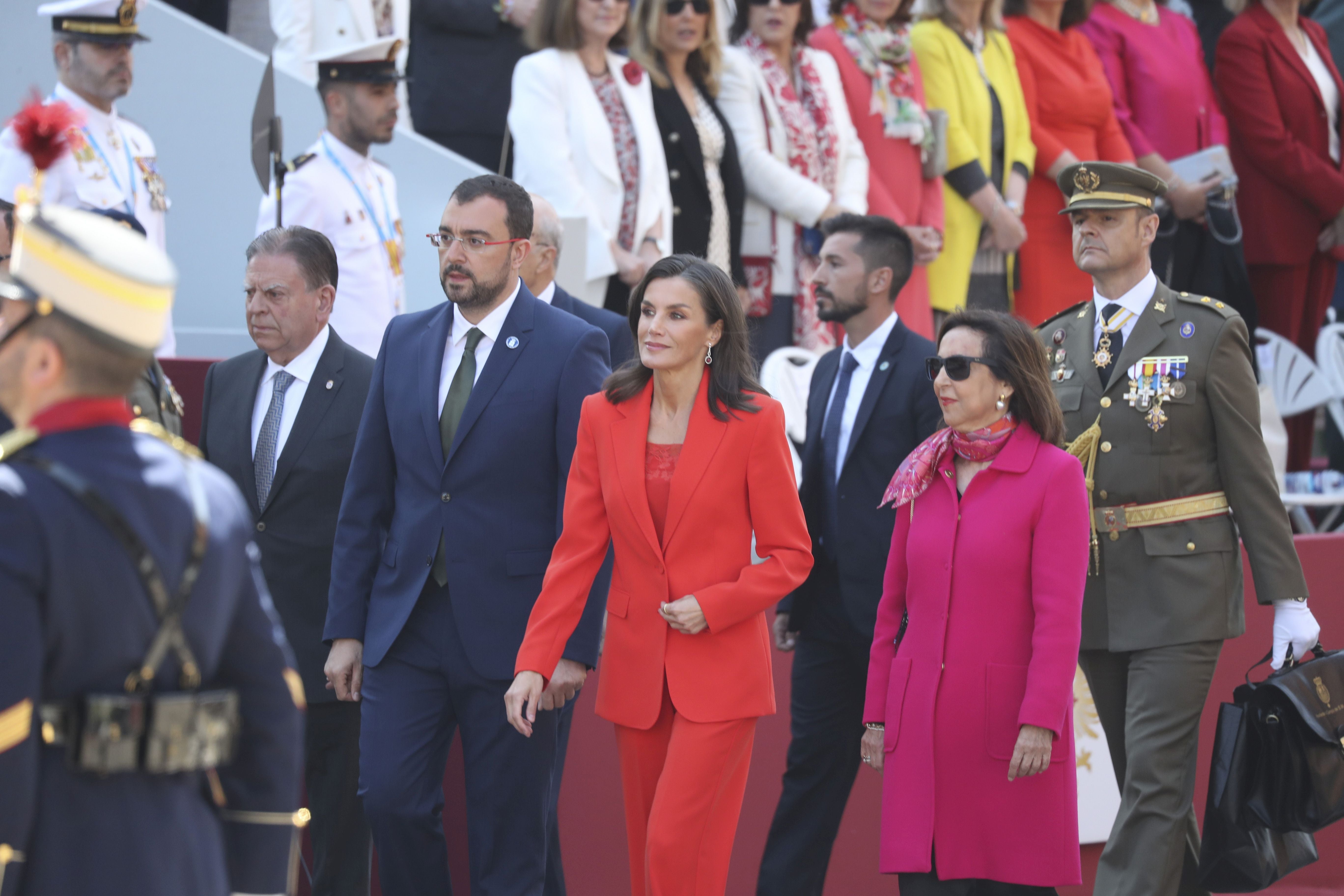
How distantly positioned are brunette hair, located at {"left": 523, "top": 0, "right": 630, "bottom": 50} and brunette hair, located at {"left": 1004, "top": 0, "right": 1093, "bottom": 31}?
113 inches

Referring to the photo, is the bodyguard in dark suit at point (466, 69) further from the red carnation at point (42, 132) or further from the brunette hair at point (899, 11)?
the red carnation at point (42, 132)

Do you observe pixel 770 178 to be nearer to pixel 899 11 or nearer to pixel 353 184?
pixel 899 11

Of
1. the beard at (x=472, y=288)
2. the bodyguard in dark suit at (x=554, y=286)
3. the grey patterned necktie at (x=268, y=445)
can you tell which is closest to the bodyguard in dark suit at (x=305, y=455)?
the grey patterned necktie at (x=268, y=445)

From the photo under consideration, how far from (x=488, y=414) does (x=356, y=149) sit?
7.55 feet

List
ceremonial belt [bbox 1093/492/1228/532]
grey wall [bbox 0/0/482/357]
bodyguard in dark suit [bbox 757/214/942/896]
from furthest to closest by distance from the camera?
grey wall [bbox 0/0/482/357] < bodyguard in dark suit [bbox 757/214/942/896] < ceremonial belt [bbox 1093/492/1228/532]

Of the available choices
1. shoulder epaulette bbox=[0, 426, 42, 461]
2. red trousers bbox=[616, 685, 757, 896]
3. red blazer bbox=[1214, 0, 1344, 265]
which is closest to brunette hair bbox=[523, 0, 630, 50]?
red trousers bbox=[616, 685, 757, 896]

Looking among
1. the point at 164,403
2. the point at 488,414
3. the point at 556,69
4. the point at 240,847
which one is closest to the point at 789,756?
the point at 488,414

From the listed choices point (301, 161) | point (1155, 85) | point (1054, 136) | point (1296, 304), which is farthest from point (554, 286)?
point (1296, 304)

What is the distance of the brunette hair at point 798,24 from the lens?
7.45 m

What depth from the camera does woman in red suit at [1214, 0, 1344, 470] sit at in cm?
830

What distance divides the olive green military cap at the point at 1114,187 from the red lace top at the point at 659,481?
5.06 ft

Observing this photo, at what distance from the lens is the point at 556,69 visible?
21.3ft

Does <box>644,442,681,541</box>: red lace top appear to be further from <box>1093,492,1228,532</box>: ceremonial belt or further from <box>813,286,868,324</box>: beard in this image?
<box>1093,492,1228,532</box>: ceremonial belt

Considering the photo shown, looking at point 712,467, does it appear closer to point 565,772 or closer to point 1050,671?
point 1050,671
